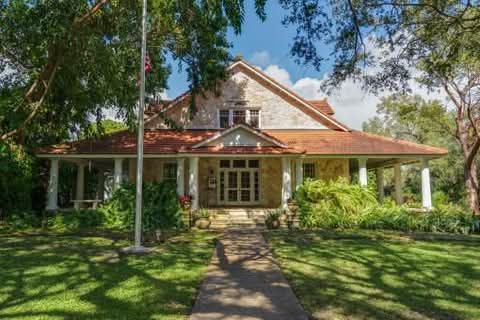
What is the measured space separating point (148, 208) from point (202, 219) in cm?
214

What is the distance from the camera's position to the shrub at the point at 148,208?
1332cm

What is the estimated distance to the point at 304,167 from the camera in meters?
18.2

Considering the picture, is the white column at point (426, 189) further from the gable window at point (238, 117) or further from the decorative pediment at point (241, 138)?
the gable window at point (238, 117)

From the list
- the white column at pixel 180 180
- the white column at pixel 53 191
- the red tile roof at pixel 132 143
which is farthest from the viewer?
the red tile roof at pixel 132 143

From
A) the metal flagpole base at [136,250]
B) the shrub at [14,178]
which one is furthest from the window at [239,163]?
the metal flagpole base at [136,250]

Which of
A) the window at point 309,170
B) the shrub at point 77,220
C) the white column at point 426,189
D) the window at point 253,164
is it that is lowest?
the shrub at point 77,220

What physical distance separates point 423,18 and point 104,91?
33.8 ft

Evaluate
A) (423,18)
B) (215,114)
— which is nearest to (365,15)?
(423,18)

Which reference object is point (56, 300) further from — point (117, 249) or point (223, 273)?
point (117, 249)

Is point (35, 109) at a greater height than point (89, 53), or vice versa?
point (89, 53)

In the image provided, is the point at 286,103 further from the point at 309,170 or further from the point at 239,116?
the point at 309,170

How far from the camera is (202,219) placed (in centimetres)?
1364

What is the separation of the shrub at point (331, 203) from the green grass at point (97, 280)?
213 inches

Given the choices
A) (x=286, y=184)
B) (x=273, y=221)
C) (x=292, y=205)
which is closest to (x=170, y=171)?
(x=286, y=184)
